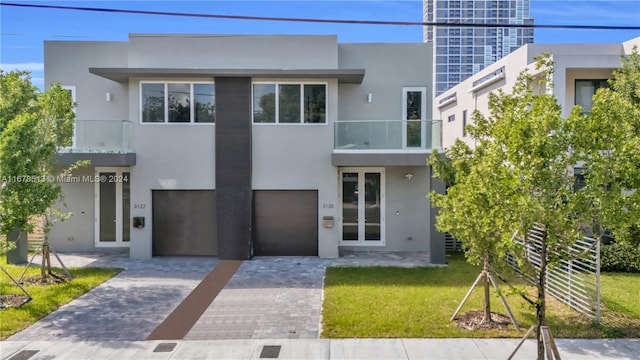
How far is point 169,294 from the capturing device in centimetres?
984

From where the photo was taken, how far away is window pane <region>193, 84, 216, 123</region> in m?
13.5

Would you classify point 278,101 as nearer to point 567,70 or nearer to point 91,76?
point 91,76

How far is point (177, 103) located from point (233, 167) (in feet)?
8.45

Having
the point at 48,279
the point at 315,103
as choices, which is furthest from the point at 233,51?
the point at 48,279

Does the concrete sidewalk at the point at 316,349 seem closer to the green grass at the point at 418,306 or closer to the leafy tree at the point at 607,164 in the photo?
the green grass at the point at 418,306

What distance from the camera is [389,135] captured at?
13.2m

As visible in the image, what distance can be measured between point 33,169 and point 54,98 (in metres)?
2.58

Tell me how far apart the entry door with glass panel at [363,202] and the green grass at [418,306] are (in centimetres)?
306

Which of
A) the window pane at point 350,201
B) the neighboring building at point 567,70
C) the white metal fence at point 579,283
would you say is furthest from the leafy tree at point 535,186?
the window pane at point 350,201

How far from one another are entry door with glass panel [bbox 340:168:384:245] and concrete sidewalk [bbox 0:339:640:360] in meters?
7.76

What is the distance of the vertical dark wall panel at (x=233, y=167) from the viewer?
1341 centimetres

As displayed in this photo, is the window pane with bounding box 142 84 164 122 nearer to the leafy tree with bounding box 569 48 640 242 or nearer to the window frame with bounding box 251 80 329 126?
the window frame with bounding box 251 80 329 126

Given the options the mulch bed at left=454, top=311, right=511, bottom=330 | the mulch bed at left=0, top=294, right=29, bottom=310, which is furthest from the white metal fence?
the mulch bed at left=0, top=294, right=29, bottom=310

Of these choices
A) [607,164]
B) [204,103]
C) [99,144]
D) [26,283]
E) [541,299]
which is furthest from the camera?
[204,103]
